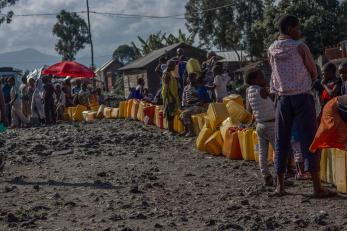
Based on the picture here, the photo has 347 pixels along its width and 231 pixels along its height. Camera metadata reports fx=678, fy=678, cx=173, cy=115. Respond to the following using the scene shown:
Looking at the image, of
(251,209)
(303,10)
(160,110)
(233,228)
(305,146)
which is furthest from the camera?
(303,10)

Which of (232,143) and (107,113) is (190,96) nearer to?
(232,143)

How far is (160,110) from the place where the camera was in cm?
1767

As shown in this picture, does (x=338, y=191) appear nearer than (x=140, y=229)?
No

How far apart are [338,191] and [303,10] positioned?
104ft

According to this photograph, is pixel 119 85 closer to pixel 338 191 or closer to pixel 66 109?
pixel 66 109

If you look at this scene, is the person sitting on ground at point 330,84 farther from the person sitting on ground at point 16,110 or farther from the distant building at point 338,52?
the distant building at point 338,52

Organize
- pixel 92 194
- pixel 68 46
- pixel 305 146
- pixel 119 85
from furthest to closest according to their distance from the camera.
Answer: pixel 68 46
pixel 119 85
pixel 92 194
pixel 305 146

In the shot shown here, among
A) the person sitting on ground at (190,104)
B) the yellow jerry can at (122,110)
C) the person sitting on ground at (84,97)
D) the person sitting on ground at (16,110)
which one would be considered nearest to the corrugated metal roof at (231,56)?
the person sitting on ground at (84,97)

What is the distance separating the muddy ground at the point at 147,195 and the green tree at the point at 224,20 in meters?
43.1

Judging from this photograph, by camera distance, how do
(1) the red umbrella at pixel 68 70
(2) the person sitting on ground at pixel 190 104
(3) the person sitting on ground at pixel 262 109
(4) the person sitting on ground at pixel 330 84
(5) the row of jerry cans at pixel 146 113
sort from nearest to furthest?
(3) the person sitting on ground at pixel 262 109, (4) the person sitting on ground at pixel 330 84, (2) the person sitting on ground at pixel 190 104, (5) the row of jerry cans at pixel 146 113, (1) the red umbrella at pixel 68 70

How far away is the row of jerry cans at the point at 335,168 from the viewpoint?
7340 millimetres

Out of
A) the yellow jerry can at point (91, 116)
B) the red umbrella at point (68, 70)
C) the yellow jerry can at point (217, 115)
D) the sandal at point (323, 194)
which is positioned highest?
the red umbrella at point (68, 70)

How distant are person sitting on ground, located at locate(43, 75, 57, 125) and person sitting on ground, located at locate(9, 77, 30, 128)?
727 mm

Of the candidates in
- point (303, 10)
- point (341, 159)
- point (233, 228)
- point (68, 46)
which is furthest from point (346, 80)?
point (68, 46)
